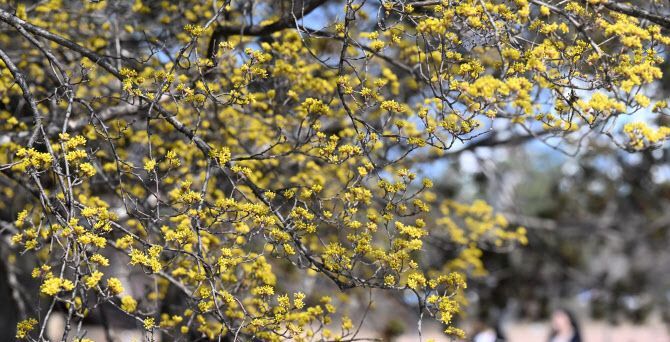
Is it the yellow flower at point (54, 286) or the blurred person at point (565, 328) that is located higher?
the blurred person at point (565, 328)

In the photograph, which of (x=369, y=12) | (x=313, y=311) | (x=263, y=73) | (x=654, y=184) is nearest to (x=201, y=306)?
(x=313, y=311)

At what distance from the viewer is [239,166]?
12.3ft

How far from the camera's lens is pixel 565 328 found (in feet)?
23.1

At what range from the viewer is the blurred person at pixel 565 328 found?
6992mm

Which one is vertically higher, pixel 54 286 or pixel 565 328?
pixel 565 328

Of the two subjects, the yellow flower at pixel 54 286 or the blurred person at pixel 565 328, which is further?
the blurred person at pixel 565 328

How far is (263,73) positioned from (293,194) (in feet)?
2.20

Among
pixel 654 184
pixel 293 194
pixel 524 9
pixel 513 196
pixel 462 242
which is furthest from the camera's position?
pixel 654 184

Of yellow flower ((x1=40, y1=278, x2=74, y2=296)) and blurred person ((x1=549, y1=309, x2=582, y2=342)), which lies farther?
blurred person ((x1=549, y1=309, x2=582, y2=342))

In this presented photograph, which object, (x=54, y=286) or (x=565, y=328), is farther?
(x=565, y=328)

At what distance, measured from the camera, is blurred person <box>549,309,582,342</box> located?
699 cm

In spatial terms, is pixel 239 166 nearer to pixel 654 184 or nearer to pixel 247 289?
pixel 247 289

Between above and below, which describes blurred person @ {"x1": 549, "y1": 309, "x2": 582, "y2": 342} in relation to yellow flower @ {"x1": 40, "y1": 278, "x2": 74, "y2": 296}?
above

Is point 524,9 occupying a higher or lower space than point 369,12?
lower
